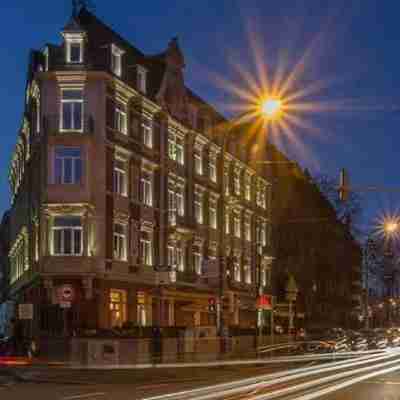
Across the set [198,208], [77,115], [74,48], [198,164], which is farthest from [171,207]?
[74,48]

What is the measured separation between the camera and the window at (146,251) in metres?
50.4

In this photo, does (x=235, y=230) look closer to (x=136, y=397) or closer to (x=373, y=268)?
(x=373, y=268)

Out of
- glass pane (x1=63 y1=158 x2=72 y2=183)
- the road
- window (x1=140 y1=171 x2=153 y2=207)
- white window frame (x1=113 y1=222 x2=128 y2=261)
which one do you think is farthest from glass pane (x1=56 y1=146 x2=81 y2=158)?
the road

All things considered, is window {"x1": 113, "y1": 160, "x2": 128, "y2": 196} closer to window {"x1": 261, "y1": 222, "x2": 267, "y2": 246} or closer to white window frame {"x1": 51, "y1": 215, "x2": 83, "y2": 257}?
white window frame {"x1": 51, "y1": 215, "x2": 83, "y2": 257}

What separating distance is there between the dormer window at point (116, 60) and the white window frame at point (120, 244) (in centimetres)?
841

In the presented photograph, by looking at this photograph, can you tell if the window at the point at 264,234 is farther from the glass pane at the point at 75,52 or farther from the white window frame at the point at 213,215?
the glass pane at the point at 75,52

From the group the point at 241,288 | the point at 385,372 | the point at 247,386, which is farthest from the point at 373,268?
the point at 247,386

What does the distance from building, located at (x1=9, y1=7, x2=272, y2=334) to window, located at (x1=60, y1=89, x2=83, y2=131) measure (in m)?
0.05

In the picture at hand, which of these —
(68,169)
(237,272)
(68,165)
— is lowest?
(237,272)

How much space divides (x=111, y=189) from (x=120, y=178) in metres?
1.55

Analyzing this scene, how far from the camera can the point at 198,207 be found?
5916cm

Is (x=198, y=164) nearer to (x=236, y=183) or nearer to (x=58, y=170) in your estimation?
(x=236, y=183)

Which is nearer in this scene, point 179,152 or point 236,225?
point 179,152

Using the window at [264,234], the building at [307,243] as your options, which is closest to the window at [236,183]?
the window at [264,234]
